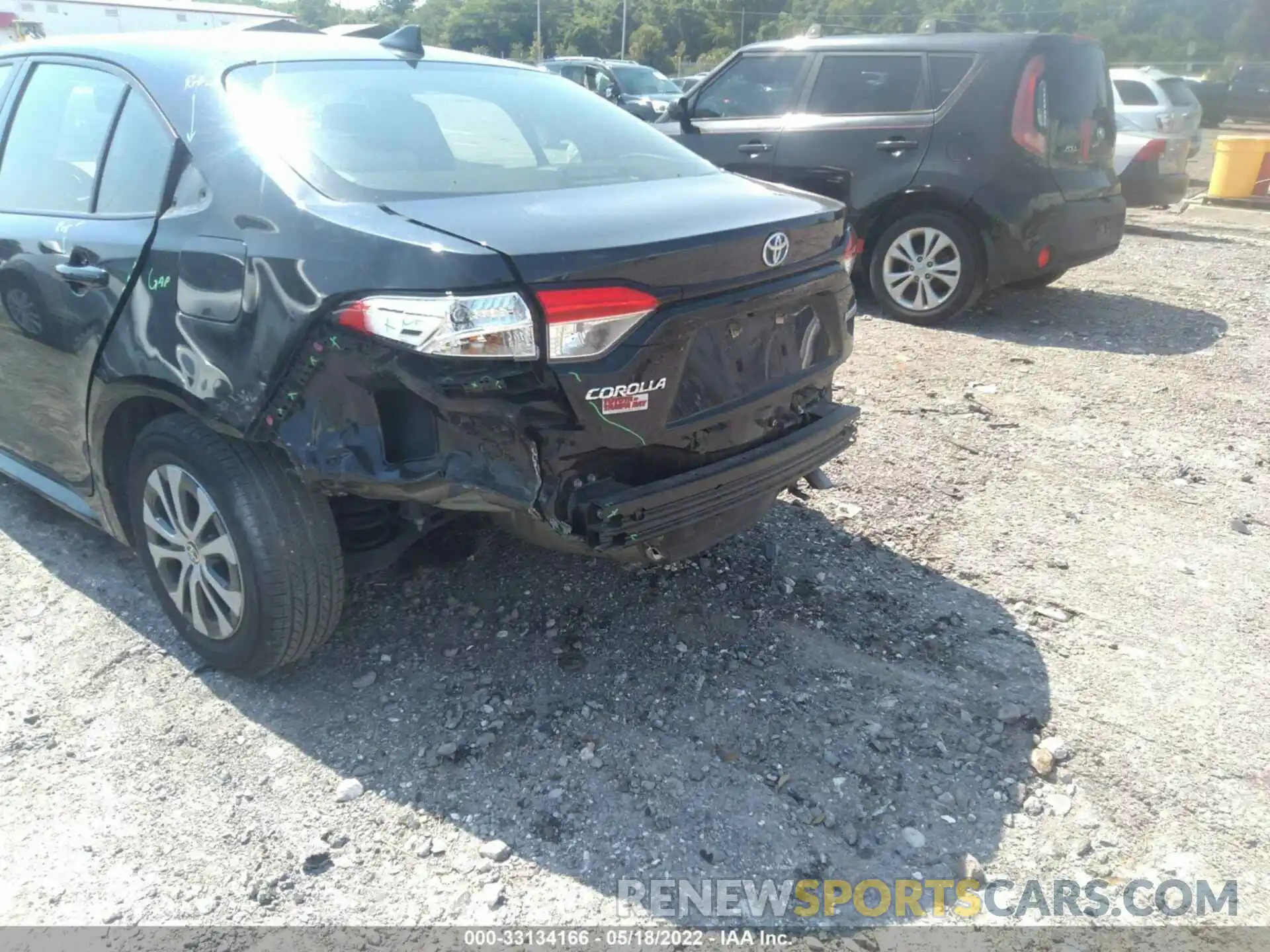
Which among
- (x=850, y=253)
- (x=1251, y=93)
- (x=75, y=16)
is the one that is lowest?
(x=850, y=253)

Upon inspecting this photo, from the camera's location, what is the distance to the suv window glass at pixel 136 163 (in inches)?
111

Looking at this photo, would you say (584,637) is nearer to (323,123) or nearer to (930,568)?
(930,568)

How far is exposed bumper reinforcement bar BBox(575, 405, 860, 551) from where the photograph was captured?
95.0 inches

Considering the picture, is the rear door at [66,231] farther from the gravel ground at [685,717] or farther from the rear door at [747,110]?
the rear door at [747,110]

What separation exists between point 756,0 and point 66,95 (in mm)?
77618

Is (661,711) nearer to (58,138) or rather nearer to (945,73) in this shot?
(58,138)

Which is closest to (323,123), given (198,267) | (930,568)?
(198,267)

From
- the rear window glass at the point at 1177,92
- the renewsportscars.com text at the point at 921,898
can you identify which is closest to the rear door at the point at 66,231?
the renewsportscars.com text at the point at 921,898

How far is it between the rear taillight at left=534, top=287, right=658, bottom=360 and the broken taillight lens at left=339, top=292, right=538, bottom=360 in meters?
0.05

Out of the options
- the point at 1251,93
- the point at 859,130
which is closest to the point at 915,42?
the point at 859,130

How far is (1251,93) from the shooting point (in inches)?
1003

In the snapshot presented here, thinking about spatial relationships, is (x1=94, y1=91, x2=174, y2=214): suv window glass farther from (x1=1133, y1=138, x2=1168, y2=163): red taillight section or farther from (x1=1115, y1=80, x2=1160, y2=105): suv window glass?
(x1=1115, y1=80, x2=1160, y2=105): suv window glass

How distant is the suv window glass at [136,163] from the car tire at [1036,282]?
18.2 ft

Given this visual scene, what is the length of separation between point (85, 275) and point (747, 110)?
5727 millimetres
